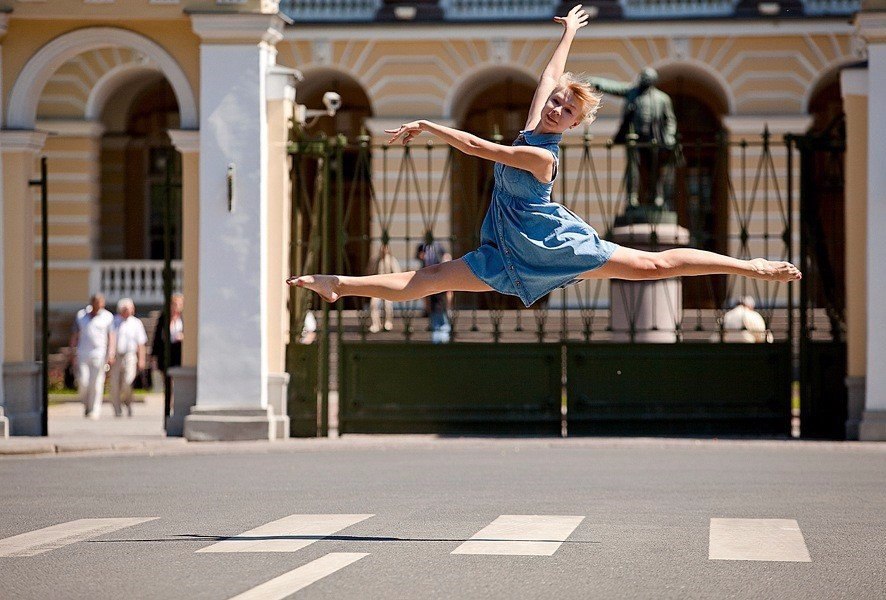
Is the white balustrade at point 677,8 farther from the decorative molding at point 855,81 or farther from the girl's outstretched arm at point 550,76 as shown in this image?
the girl's outstretched arm at point 550,76

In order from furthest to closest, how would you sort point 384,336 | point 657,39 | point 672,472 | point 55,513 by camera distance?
point 657,39
point 384,336
point 672,472
point 55,513

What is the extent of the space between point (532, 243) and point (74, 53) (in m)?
9.91

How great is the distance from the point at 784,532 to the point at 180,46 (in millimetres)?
10093

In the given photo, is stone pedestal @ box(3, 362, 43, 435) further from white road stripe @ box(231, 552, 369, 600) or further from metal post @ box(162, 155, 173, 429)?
white road stripe @ box(231, 552, 369, 600)

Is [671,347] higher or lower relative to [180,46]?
lower

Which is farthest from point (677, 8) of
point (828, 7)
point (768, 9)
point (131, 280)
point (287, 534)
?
point (287, 534)

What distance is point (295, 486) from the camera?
1181cm

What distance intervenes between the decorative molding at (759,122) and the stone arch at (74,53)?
20.9 metres

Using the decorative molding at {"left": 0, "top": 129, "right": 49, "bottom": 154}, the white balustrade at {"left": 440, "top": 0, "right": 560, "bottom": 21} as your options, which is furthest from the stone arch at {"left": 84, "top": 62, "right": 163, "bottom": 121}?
the decorative molding at {"left": 0, "top": 129, "right": 49, "bottom": 154}

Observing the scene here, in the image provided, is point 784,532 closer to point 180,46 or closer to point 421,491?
point 421,491

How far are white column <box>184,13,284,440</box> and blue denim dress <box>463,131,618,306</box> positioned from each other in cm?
806

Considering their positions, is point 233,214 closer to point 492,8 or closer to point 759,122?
point 492,8

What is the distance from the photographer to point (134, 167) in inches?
1570

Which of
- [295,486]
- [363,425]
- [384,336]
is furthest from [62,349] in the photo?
[295,486]
